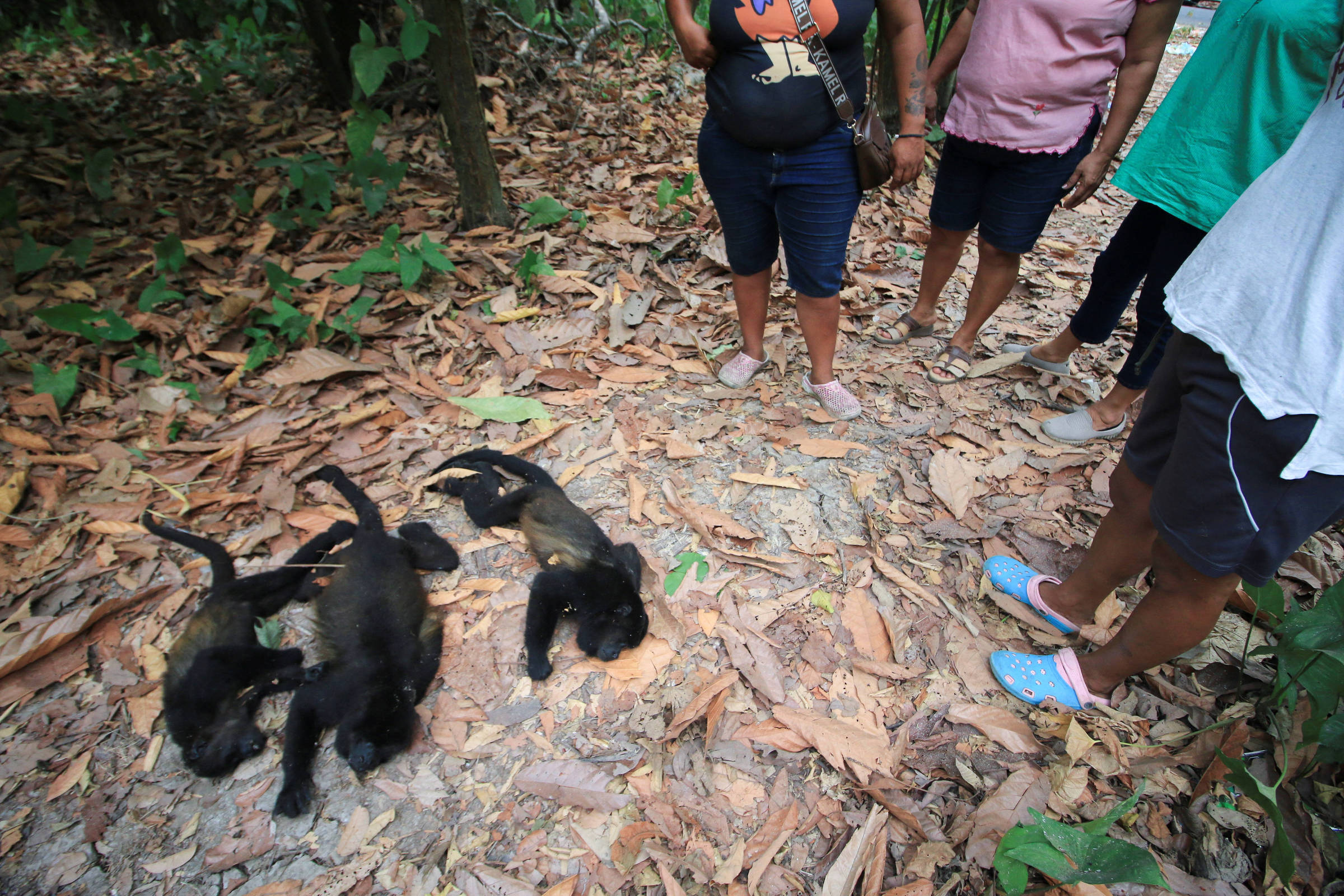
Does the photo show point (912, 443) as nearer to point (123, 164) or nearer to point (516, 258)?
point (516, 258)

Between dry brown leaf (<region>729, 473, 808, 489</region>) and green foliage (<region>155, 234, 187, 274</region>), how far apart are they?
4.24 meters

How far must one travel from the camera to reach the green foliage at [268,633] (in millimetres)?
2977

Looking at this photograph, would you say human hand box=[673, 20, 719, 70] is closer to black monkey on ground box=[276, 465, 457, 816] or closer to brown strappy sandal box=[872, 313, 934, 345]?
brown strappy sandal box=[872, 313, 934, 345]

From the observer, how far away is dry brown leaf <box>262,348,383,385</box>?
160 inches

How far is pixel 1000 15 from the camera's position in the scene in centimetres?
308

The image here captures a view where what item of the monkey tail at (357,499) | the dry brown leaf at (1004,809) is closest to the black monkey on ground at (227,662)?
the monkey tail at (357,499)

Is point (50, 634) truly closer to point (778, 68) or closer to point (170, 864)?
point (170, 864)

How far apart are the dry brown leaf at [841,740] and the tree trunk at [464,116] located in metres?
4.41

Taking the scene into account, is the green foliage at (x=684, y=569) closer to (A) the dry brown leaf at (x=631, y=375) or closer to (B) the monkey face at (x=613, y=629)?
(B) the monkey face at (x=613, y=629)

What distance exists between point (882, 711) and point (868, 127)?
2.65 m

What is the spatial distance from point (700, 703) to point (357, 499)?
2.06m

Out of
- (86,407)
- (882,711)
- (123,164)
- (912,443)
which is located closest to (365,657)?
(882,711)

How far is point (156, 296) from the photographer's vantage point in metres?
4.23

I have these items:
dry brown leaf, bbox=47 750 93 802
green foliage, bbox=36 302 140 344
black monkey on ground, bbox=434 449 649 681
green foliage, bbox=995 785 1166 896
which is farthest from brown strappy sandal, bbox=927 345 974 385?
green foliage, bbox=36 302 140 344
